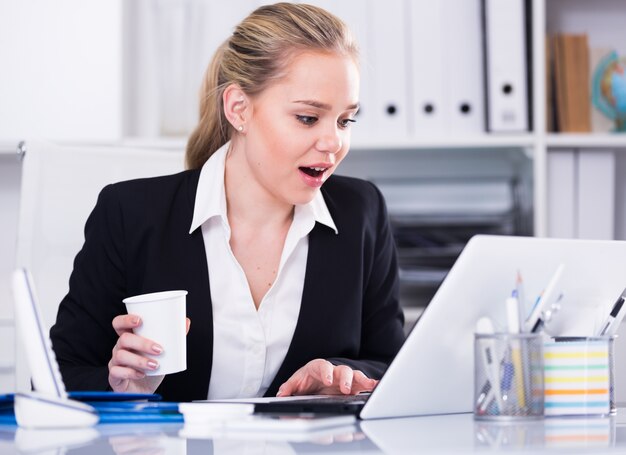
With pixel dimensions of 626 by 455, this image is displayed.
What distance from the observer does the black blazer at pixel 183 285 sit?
1.50m

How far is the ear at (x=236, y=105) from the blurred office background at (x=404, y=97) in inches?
30.6

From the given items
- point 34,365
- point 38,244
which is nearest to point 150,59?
point 38,244

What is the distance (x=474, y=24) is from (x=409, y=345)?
1.60 m

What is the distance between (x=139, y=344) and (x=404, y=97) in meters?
1.47

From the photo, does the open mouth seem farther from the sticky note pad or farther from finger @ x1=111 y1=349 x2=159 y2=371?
the sticky note pad

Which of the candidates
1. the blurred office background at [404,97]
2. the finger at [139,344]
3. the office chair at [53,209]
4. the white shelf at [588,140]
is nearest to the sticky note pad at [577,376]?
the finger at [139,344]

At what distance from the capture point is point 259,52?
1.62 metres

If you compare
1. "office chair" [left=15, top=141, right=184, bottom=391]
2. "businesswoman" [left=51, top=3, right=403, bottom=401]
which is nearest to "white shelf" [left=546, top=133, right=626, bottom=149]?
"businesswoman" [left=51, top=3, right=403, bottom=401]

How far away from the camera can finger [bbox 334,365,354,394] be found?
123 cm

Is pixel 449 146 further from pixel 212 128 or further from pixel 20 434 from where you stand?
pixel 20 434

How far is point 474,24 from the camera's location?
238cm

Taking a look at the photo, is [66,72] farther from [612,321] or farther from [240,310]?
[612,321]

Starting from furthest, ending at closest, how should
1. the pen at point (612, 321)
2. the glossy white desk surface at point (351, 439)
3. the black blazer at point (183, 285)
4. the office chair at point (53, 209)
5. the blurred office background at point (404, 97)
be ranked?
the blurred office background at point (404, 97) < the office chair at point (53, 209) < the black blazer at point (183, 285) < the pen at point (612, 321) < the glossy white desk surface at point (351, 439)

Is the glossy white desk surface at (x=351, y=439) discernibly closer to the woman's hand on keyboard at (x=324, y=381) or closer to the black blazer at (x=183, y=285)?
the woman's hand on keyboard at (x=324, y=381)
